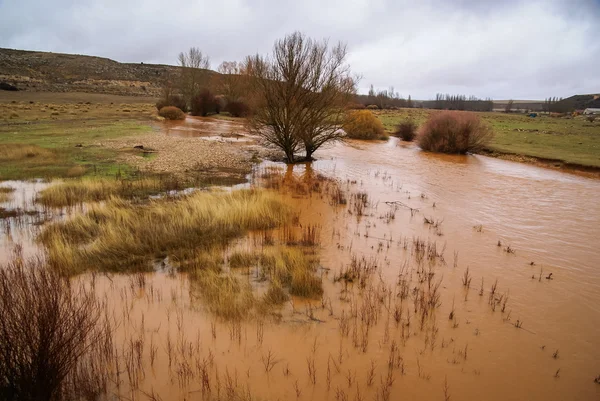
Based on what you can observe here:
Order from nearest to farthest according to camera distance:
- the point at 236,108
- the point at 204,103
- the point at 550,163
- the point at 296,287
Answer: the point at 296,287
the point at 550,163
the point at 204,103
the point at 236,108

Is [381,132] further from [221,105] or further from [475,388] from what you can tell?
[475,388]

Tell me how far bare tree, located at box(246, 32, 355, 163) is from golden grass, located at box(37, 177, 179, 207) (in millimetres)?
6891

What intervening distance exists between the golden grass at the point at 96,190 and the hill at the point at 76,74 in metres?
64.0

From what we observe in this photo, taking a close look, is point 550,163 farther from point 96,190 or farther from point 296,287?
point 96,190

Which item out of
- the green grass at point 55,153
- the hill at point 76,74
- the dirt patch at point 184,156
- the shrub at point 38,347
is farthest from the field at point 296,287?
the hill at point 76,74

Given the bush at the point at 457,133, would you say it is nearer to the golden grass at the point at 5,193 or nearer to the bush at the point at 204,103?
the golden grass at the point at 5,193

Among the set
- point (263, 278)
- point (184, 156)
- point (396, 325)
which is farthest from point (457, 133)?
point (396, 325)

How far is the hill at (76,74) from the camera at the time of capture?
71.6 metres

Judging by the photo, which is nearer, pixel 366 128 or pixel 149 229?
pixel 149 229

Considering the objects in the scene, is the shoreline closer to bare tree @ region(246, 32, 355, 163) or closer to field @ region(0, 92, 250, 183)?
bare tree @ region(246, 32, 355, 163)

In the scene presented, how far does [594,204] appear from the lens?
1282 cm

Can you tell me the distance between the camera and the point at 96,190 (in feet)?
36.8

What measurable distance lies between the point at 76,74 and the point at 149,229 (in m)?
99.2

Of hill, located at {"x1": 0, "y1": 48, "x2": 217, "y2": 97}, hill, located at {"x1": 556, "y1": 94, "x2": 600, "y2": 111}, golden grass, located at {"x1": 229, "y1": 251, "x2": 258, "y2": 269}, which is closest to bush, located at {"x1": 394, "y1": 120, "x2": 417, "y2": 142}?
golden grass, located at {"x1": 229, "y1": 251, "x2": 258, "y2": 269}
